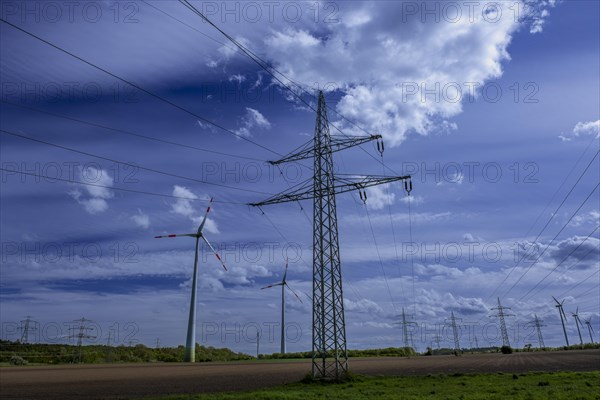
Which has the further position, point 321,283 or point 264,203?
point 264,203

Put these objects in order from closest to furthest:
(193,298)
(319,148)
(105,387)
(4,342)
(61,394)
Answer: (61,394) → (105,387) → (319,148) → (193,298) → (4,342)

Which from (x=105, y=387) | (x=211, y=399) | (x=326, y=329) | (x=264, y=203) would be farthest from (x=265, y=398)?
(x=264, y=203)

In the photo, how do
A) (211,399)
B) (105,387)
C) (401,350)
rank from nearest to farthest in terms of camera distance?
(211,399)
(105,387)
(401,350)

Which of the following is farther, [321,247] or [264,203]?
[264,203]

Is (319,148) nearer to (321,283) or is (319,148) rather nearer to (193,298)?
(321,283)

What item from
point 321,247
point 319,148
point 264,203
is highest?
point 319,148

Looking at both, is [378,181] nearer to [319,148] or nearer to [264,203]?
[319,148]

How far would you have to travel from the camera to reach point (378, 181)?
133ft

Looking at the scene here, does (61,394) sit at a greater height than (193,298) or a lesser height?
lesser

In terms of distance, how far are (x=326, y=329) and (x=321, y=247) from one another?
7190mm

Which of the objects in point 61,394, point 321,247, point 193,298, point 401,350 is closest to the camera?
point 61,394

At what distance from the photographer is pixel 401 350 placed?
574 feet

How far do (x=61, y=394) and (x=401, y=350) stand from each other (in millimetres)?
161732

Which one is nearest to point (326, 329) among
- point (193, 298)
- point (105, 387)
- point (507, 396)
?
point (507, 396)
